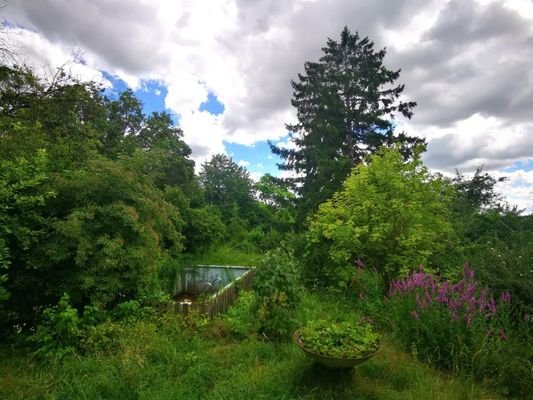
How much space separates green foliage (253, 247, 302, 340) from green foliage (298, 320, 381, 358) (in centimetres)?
72

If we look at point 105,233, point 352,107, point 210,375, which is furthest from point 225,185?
point 210,375

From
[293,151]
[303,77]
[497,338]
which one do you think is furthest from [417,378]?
[303,77]

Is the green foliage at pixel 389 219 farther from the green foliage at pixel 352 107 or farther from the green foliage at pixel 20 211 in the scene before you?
the green foliage at pixel 352 107

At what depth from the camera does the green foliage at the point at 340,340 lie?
8.98 feet

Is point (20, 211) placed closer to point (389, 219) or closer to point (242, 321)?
point (242, 321)

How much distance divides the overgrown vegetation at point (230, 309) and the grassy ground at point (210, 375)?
0.7 inches

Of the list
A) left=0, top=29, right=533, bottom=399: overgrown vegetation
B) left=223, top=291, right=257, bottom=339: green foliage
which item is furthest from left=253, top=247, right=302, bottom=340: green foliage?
left=223, top=291, right=257, bottom=339: green foliage

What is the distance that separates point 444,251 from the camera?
6277mm

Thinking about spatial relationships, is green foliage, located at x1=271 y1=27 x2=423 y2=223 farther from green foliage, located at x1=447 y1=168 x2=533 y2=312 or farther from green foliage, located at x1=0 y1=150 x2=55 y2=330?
green foliage, located at x1=0 y1=150 x2=55 y2=330

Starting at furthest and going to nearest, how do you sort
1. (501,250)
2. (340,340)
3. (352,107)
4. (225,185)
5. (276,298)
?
(225,185)
(352,107)
(501,250)
(276,298)
(340,340)

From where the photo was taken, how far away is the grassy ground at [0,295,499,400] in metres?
2.72

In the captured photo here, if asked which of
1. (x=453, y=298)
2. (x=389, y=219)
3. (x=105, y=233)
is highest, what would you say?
(x=389, y=219)

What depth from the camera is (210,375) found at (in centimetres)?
308

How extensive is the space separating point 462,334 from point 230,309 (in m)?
3.21
